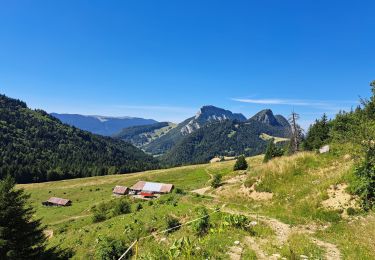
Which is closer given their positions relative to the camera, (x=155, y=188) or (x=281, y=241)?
(x=281, y=241)

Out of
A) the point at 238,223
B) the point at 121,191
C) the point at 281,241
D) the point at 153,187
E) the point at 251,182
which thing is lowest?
the point at 121,191

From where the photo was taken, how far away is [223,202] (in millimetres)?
36062

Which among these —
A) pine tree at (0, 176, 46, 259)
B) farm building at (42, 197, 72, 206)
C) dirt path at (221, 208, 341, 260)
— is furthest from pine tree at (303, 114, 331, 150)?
farm building at (42, 197, 72, 206)

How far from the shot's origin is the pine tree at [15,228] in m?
26.2

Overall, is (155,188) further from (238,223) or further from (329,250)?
(329,250)

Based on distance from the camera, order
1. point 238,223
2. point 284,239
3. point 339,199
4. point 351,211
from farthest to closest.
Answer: point 339,199 < point 351,211 < point 238,223 < point 284,239

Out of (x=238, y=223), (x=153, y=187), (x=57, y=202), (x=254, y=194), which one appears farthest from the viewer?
(x=153, y=187)

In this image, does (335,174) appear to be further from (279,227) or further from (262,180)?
(279,227)

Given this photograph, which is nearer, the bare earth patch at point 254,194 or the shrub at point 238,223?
the shrub at point 238,223

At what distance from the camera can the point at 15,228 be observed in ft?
90.3

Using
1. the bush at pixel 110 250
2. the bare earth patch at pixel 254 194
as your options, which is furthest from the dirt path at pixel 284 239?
the bush at pixel 110 250

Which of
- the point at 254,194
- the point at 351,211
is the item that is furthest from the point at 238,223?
the point at 254,194

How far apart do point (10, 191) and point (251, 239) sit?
902 inches

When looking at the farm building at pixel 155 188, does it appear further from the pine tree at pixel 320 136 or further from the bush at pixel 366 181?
the bush at pixel 366 181
